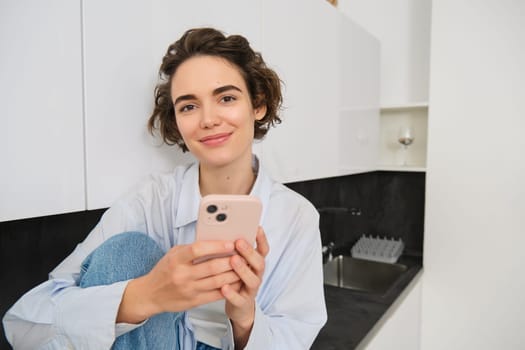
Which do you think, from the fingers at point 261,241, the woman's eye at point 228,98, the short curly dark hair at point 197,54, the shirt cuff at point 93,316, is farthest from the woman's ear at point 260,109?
the shirt cuff at point 93,316

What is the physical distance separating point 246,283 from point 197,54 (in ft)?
1.48

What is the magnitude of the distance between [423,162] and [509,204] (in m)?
0.55

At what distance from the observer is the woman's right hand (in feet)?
1.55

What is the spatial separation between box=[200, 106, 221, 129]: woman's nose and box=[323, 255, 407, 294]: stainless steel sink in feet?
4.68

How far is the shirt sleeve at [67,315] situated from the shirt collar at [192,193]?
0.66 feet

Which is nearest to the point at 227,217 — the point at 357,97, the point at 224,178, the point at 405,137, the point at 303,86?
the point at 224,178

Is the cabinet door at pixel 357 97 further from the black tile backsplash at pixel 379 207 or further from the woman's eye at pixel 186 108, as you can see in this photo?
the woman's eye at pixel 186 108

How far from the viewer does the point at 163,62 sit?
2.36 ft

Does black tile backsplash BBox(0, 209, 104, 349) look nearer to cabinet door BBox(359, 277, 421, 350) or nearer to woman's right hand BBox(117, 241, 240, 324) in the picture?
woman's right hand BBox(117, 241, 240, 324)

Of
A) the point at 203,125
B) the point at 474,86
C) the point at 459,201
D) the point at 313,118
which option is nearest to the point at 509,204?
the point at 459,201

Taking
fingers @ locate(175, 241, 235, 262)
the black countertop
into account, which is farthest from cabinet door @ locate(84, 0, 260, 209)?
the black countertop

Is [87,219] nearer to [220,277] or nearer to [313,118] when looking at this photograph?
[220,277]

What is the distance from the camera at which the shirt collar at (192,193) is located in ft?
2.50

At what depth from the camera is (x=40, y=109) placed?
542 mm
